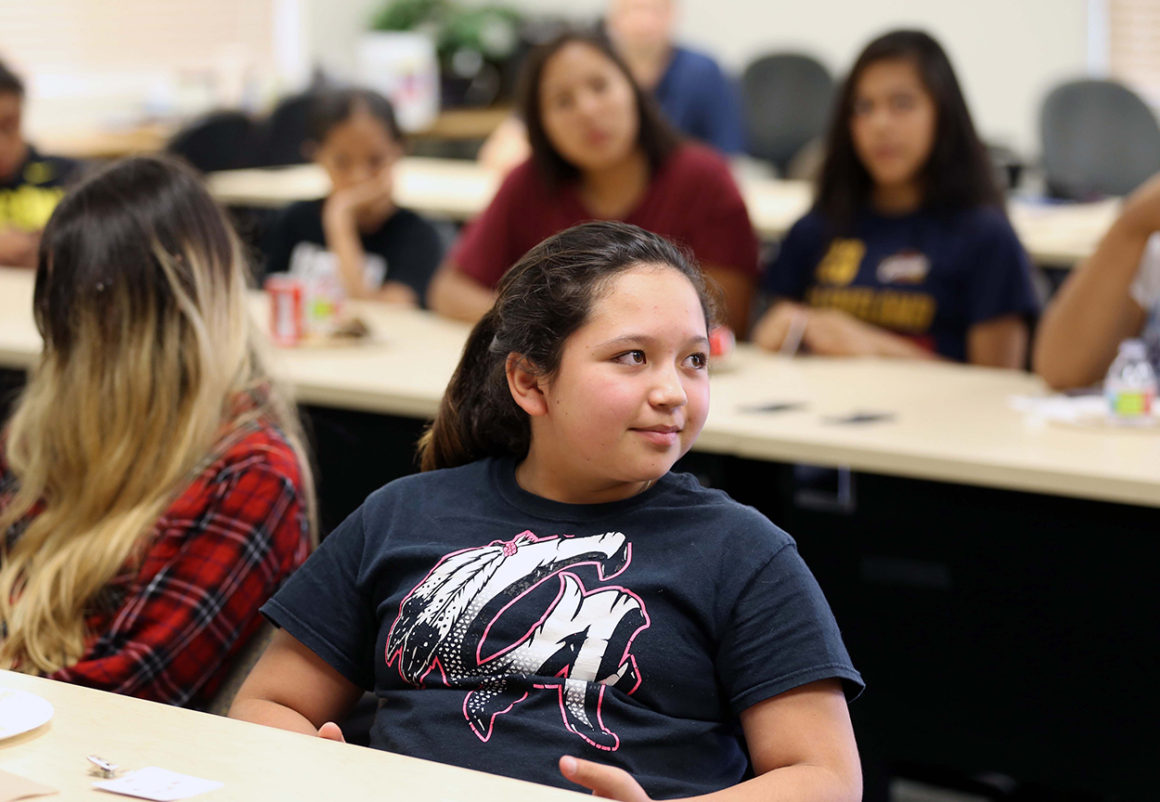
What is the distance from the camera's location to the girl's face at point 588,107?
296cm

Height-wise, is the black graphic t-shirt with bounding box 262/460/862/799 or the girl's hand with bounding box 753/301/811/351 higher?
the black graphic t-shirt with bounding box 262/460/862/799

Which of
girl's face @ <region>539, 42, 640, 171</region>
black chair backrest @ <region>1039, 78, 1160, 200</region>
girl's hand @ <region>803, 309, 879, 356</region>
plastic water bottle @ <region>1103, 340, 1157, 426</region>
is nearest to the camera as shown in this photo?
plastic water bottle @ <region>1103, 340, 1157, 426</region>

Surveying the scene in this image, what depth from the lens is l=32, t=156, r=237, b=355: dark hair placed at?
152 centimetres

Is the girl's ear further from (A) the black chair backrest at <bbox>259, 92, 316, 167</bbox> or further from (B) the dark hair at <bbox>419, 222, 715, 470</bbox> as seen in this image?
(A) the black chair backrest at <bbox>259, 92, 316, 167</bbox>

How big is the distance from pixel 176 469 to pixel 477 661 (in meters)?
0.49

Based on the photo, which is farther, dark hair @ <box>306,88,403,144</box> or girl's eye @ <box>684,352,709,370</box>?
dark hair @ <box>306,88,403,144</box>

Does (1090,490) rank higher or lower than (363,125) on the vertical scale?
lower

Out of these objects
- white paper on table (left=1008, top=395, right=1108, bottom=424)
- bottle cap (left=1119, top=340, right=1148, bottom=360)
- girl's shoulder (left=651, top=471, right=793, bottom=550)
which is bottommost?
white paper on table (left=1008, top=395, right=1108, bottom=424)

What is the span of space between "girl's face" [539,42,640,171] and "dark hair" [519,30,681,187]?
0.05ft

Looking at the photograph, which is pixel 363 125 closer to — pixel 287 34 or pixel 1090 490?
pixel 1090 490

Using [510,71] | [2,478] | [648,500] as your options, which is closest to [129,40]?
[510,71]

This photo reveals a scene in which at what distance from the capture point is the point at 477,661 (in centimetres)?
121

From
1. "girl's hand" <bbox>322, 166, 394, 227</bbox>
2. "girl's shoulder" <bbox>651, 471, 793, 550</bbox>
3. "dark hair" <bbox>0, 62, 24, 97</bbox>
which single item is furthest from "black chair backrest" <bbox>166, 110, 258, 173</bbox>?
"girl's shoulder" <bbox>651, 471, 793, 550</bbox>

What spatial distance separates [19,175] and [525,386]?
10.9ft
